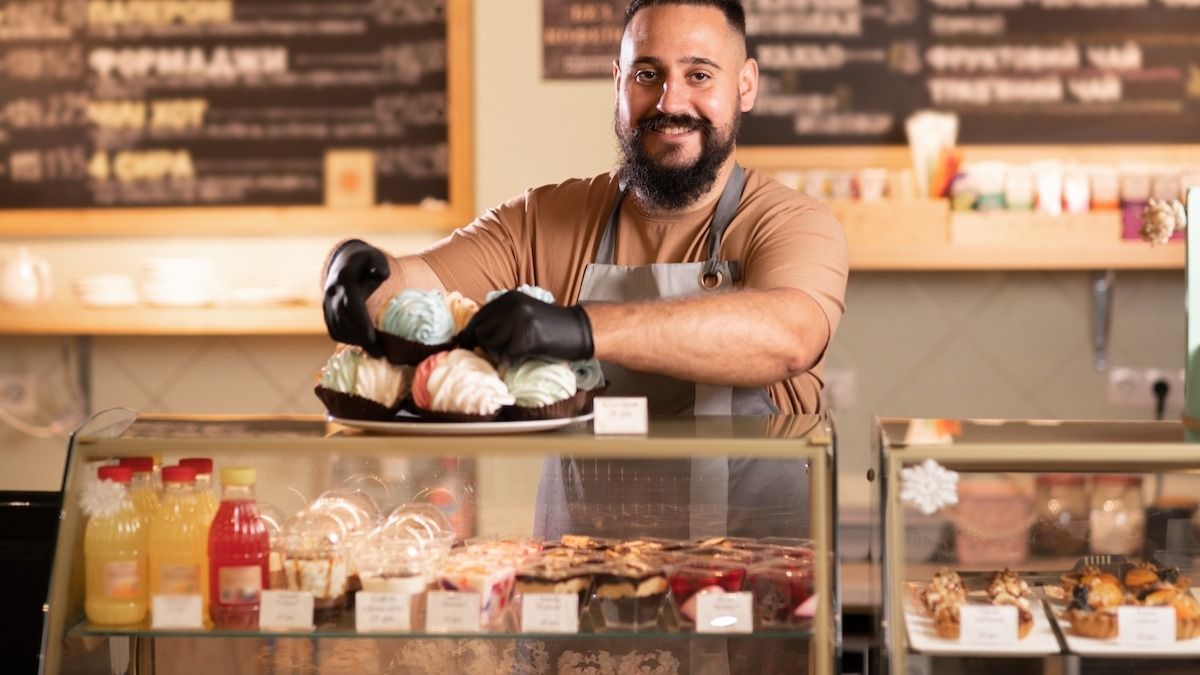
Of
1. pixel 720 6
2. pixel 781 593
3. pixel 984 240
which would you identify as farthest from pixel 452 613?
pixel 984 240

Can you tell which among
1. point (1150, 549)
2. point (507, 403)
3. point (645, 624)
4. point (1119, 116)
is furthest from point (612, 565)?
point (1119, 116)

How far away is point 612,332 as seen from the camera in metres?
1.73

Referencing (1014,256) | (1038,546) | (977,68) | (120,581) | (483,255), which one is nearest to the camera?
(120,581)

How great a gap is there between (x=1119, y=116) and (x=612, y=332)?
247cm

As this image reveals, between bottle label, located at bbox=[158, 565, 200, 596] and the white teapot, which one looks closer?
bottle label, located at bbox=[158, 565, 200, 596]

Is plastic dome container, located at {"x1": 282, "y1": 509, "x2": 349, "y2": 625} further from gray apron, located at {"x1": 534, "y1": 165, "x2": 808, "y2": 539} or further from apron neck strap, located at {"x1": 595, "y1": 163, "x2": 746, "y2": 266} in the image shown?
apron neck strap, located at {"x1": 595, "y1": 163, "x2": 746, "y2": 266}

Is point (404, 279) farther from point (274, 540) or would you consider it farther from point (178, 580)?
point (178, 580)

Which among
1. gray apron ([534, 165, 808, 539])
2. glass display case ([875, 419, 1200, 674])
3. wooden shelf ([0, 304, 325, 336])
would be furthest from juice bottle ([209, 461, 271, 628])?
wooden shelf ([0, 304, 325, 336])

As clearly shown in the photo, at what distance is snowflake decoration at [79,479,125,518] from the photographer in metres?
1.69

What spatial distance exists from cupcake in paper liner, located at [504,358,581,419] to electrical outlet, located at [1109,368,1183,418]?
2.56 meters

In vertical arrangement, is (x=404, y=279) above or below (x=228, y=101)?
below

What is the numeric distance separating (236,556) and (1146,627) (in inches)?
44.3

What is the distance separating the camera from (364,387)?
1717 millimetres

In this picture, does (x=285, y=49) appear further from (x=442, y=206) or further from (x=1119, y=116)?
(x=1119, y=116)
